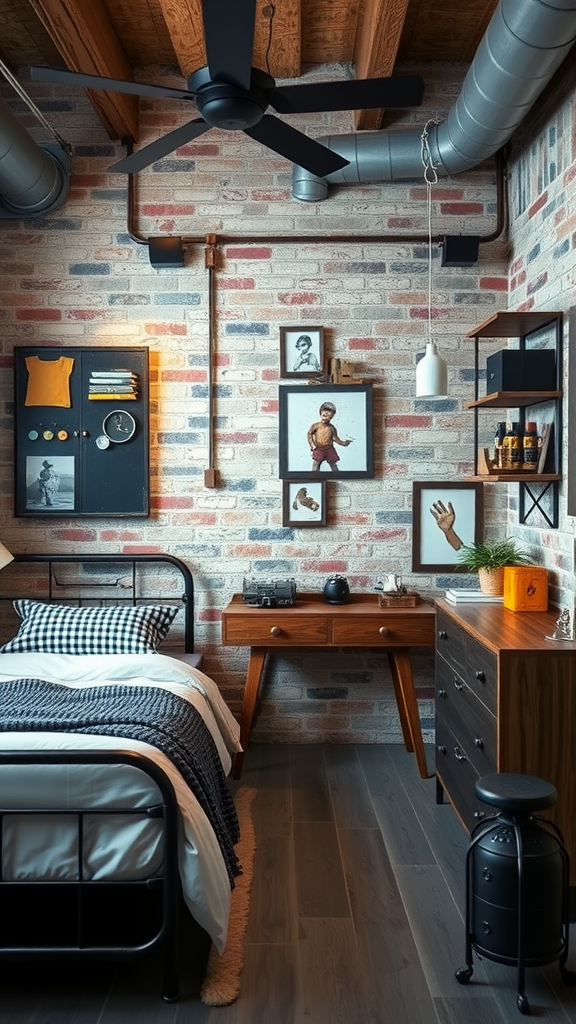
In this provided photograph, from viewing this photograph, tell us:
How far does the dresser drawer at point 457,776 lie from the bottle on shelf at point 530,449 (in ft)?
3.51

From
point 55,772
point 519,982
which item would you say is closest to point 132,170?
point 55,772

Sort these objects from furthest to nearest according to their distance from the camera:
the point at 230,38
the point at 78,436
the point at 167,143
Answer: the point at 78,436 < the point at 167,143 < the point at 230,38

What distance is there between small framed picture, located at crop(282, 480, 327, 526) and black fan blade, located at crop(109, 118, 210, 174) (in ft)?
5.85

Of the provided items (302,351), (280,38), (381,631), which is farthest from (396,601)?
(280,38)

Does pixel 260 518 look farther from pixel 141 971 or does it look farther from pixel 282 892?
pixel 141 971

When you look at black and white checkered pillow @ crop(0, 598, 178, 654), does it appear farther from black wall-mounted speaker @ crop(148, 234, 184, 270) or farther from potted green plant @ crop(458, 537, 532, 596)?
black wall-mounted speaker @ crop(148, 234, 184, 270)

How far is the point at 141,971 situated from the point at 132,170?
2440 mm

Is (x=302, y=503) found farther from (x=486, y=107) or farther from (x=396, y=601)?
(x=486, y=107)

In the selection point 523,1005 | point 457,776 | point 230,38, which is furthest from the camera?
point 457,776

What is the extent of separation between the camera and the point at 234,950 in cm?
232

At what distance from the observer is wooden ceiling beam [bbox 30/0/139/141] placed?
9.82ft

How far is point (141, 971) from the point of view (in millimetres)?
2232

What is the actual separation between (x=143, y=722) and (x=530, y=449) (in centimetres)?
184

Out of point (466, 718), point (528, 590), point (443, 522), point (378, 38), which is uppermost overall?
point (378, 38)
